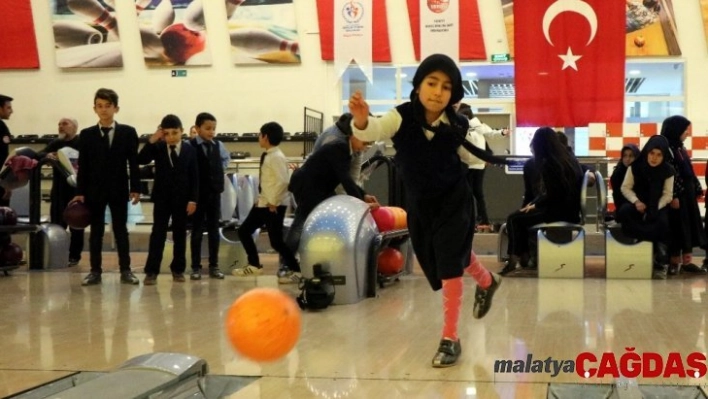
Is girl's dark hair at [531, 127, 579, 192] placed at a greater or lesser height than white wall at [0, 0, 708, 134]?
lesser

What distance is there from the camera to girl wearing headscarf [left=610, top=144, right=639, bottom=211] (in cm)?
771

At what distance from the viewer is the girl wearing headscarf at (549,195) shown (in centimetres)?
734

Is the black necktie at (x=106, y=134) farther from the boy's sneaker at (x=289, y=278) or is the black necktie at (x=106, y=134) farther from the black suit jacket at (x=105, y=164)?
the boy's sneaker at (x=289, y=278)

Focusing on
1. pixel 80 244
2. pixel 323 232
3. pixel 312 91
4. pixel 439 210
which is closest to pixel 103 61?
pixel 312 91

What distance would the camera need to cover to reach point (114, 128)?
6656mm

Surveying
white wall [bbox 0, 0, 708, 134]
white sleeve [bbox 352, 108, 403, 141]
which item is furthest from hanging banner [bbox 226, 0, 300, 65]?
white sleeve [bbox 352, 108, 403, 141]

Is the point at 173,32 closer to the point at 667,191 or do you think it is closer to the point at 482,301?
the point at 667,191

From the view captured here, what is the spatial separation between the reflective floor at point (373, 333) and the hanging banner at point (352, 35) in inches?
237

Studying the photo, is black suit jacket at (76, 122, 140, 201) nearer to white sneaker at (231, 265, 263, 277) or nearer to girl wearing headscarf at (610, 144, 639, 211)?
white sneaker at (231, 265, 263, 277)

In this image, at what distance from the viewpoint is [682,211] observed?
7.38 meters

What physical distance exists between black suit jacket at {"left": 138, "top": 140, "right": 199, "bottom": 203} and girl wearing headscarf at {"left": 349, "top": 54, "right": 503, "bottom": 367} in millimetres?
3268

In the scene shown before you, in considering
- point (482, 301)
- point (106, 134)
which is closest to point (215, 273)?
point (106, 134)

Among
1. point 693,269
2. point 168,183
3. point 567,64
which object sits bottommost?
point 693,269

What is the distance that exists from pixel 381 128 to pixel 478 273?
3.26 ft
